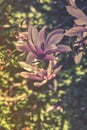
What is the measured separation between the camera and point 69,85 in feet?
4.04

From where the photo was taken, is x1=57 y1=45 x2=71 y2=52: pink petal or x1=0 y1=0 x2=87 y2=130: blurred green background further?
x1=0 y1=0 x2=87 y2=130: blurred green background

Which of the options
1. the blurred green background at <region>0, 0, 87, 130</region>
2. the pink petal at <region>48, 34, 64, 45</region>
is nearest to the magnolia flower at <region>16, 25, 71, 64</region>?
the pink petal at <region>48, 34, 64, 45</region>

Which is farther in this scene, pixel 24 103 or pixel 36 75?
pixel 24 103

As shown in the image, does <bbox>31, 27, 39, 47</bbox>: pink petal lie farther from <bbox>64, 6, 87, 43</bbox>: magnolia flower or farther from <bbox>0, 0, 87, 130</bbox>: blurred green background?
<bbox>0, 0, 87, 130</bbox>: blurred green background

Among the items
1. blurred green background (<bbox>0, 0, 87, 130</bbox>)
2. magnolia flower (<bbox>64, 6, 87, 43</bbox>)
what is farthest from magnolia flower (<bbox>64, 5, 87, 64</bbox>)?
blurred green background (<bbox>0, 0, 87, 130</bbox>)

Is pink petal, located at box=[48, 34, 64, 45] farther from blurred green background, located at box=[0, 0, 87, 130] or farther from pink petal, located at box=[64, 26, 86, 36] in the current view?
blurred green background, located at box=[0, 0, 87, 130]

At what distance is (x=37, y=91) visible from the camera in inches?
49.4

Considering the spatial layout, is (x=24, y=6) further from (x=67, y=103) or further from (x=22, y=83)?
(x=67, y=103)

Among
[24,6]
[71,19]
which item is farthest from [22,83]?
[71,19]

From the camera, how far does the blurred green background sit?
1.19 metres

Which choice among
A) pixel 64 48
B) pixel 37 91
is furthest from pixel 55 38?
pixel 37 91

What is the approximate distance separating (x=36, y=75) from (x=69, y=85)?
Answer: 1.43 feet

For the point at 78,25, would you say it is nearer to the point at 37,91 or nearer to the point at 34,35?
the point at 34,35

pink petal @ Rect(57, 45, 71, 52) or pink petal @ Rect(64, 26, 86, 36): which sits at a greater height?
pink petal @ Rect(64, 26, 86, 36)
